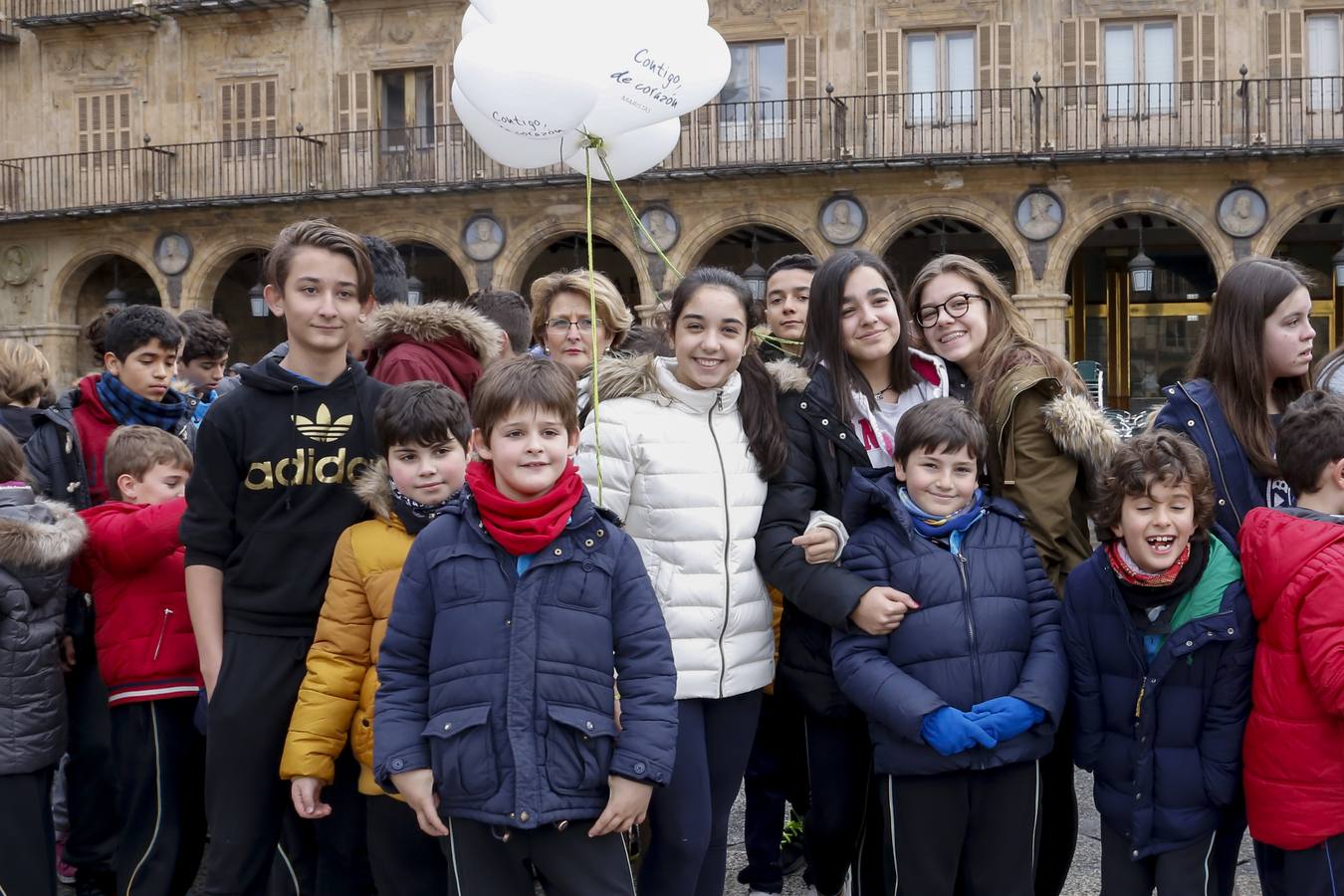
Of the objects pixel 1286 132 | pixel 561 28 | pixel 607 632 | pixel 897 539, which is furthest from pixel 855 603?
pixel 1286 132

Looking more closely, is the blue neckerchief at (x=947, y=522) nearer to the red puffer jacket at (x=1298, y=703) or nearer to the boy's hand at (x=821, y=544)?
the boy's hand at (x=821, y=544)

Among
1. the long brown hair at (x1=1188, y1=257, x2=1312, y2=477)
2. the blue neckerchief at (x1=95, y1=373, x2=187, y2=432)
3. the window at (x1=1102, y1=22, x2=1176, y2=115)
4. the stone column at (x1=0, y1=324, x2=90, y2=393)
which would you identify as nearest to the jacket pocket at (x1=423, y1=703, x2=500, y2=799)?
the long brown hair at (x1=1188, y1=257, x2=1312, y2=477)

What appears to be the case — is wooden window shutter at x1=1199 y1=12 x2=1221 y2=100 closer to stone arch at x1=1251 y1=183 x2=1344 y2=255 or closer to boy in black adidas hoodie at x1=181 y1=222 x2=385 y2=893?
stone arch at x1=1251 y1=183 x2=1344 y2=255

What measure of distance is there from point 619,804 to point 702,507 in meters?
0.81

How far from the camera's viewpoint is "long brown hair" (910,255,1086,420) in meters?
3.29

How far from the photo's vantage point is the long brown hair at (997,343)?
3.29 meters

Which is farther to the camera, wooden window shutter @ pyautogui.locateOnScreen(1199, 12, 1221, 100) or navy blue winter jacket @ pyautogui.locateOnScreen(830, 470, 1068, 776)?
wooden window shutter @ pyautogui.locateOnScreen(1199, 12, 1221, 100)

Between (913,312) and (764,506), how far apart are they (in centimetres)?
87

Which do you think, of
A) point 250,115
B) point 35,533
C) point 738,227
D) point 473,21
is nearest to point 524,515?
point 35,533

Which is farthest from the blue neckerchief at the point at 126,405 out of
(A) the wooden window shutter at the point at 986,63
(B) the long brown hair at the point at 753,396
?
(A) the wooden window shutter at the point at 986,63

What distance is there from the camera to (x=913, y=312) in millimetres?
3559

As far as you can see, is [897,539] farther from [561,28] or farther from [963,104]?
[963,104]

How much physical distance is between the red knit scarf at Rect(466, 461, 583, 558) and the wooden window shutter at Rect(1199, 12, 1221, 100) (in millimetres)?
16630

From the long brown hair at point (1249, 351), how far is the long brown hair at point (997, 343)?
39 centimetres
